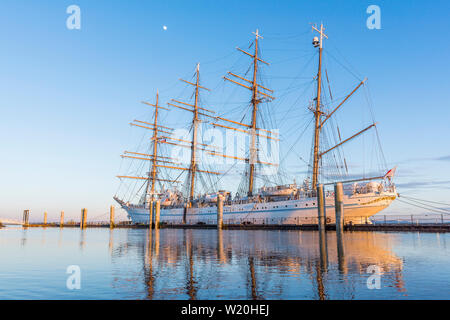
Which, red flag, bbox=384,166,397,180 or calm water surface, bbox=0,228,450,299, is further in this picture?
red flag, bbox=384,166,397,180

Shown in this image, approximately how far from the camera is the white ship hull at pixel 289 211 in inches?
1727

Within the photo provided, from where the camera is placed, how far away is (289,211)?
167ft

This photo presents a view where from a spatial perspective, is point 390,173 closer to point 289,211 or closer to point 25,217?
point 289,211

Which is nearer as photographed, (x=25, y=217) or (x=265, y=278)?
(x=265, y=278)

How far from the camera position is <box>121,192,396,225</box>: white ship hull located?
43875 millimetres

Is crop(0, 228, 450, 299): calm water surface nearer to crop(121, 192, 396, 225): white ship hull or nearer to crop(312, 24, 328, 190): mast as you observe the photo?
crop(121, 192, 396, 225): white ship hull

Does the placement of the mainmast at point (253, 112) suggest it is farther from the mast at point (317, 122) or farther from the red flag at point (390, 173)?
the red flag at point (390, 173)

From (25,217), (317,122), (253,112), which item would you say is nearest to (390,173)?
(317,122)

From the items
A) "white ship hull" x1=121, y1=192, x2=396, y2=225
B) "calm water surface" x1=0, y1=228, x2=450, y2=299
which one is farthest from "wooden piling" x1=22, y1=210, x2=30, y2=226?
"calm water surface" x1=0, y1=228, x2=450, y2=299

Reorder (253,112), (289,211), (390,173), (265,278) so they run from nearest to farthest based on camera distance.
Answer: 1. (265,278)
2. (390,173)
3. (289,211)
4. (253,112)

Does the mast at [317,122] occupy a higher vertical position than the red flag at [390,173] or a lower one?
higher

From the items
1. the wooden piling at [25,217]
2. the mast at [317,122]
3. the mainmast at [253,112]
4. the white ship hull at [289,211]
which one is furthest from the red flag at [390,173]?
the wooden piling at [25,217]
